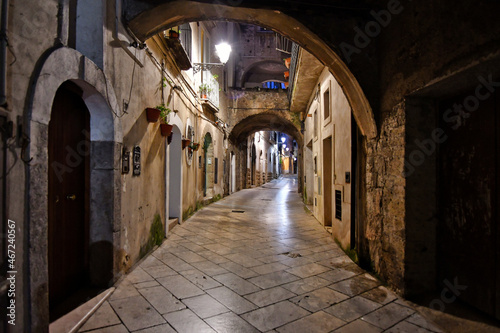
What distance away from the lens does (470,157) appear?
296cm

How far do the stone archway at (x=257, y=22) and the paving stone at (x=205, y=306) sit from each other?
2898mm

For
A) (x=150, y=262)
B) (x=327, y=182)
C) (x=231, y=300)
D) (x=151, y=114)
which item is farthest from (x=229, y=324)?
(x=327, y=182)

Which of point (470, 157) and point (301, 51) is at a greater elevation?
point (301, 51)

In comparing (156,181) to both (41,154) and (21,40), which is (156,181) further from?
(21,40)

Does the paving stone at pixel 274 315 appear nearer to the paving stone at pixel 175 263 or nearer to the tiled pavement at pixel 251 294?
the tiled pavement at pixel 251 294

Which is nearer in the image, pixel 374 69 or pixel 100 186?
pixel 100 186

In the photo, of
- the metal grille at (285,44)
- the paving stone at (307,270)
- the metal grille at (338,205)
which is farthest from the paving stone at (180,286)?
the metal grille at (285,44)

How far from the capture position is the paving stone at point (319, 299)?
3.08 metres

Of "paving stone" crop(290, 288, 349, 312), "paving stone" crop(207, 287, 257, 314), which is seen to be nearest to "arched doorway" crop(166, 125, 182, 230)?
"paving stone" crop(207, 287, 257, 314)

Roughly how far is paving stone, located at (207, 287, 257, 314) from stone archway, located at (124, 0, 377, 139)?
2.69 meters

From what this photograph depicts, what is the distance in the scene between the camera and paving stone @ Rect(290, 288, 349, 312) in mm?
3084

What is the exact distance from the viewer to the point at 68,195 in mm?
3229

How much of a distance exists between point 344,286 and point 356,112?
7.83ft

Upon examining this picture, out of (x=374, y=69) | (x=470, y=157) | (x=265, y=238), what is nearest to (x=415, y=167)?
(x=470, y=157)
